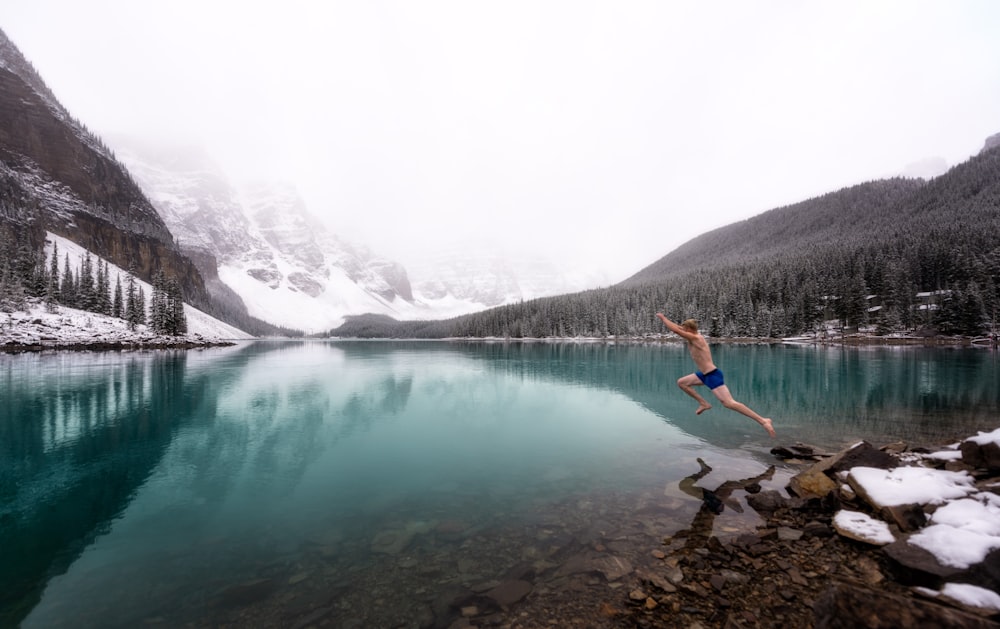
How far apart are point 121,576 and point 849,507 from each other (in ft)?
58.8

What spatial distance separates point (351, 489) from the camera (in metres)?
14.8

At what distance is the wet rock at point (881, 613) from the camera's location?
4.70 m

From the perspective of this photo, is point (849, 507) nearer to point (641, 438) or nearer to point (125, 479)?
point (641, 438)

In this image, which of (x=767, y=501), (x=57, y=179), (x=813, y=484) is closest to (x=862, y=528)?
(x=767, y=501)

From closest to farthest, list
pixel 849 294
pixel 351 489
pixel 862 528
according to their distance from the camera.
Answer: pixel 862 528 < pixel 351 489 < pixel 849 294

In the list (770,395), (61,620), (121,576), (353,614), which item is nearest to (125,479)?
(121,576)

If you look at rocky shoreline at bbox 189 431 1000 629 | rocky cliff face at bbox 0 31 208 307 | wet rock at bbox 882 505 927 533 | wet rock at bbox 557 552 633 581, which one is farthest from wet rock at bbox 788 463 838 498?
rocky cliff face at bbox 0 31 208 307

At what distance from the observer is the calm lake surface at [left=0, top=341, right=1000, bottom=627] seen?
8.49 m

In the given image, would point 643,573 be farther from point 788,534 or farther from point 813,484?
point 813,484

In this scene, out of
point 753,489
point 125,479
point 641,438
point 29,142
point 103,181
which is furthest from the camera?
point 103,181

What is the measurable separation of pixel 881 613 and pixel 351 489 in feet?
46.6

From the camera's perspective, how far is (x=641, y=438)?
819 inches

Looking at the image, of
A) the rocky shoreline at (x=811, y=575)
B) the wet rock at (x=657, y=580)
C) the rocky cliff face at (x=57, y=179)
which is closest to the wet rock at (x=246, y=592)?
the rocky shoreline at (x=811, y=575)

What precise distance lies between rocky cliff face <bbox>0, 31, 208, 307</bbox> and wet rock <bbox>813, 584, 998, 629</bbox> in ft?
640
